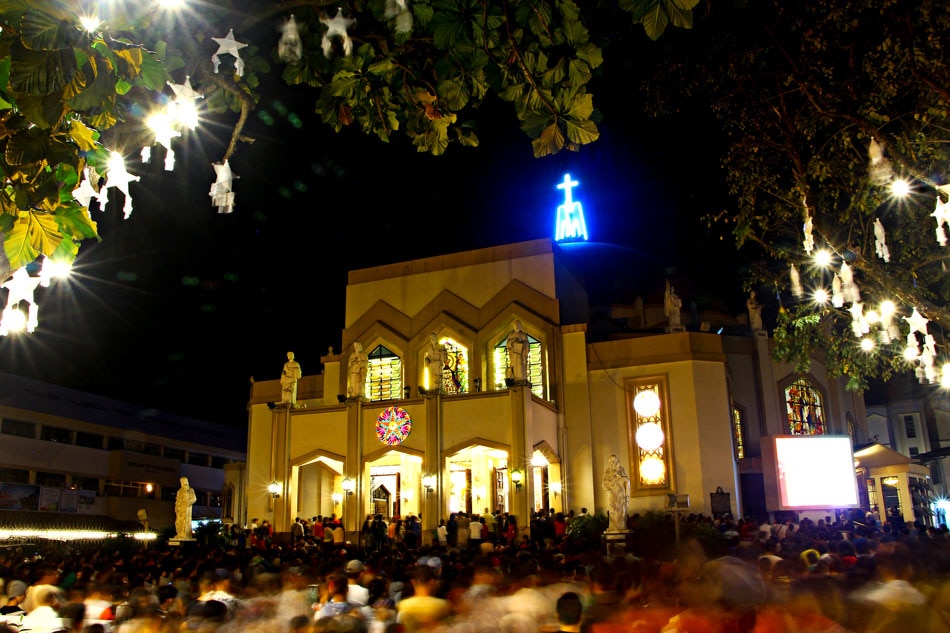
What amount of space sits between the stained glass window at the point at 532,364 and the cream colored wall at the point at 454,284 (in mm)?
1929

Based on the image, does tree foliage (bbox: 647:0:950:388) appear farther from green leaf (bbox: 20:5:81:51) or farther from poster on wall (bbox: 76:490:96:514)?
poster on wall (bbox: 76:490:96:514)

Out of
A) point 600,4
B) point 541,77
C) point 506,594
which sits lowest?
point 506,594

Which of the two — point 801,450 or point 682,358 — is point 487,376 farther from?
point 801,450

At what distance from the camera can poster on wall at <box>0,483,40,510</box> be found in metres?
36.6

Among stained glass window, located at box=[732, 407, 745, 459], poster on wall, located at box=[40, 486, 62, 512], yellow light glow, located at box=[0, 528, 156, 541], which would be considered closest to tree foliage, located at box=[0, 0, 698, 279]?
stained glass window, located at box=[732, 407, 745, 459]

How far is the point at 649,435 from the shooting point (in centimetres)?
2519

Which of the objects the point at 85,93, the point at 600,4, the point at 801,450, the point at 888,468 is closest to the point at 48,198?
the point at 85,93

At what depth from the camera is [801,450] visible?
2269cm

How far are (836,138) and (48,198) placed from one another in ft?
43.1

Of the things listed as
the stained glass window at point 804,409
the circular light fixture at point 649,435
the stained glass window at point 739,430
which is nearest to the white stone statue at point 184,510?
the circular light fixture at point 649,435

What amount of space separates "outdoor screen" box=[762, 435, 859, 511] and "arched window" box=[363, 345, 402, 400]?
14.2 meters

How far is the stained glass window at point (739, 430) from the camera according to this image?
93.2 feet

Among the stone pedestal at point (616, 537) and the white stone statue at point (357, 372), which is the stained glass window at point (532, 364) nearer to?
the white stone statue at point (357, 372)

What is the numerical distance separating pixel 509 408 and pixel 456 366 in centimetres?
526
